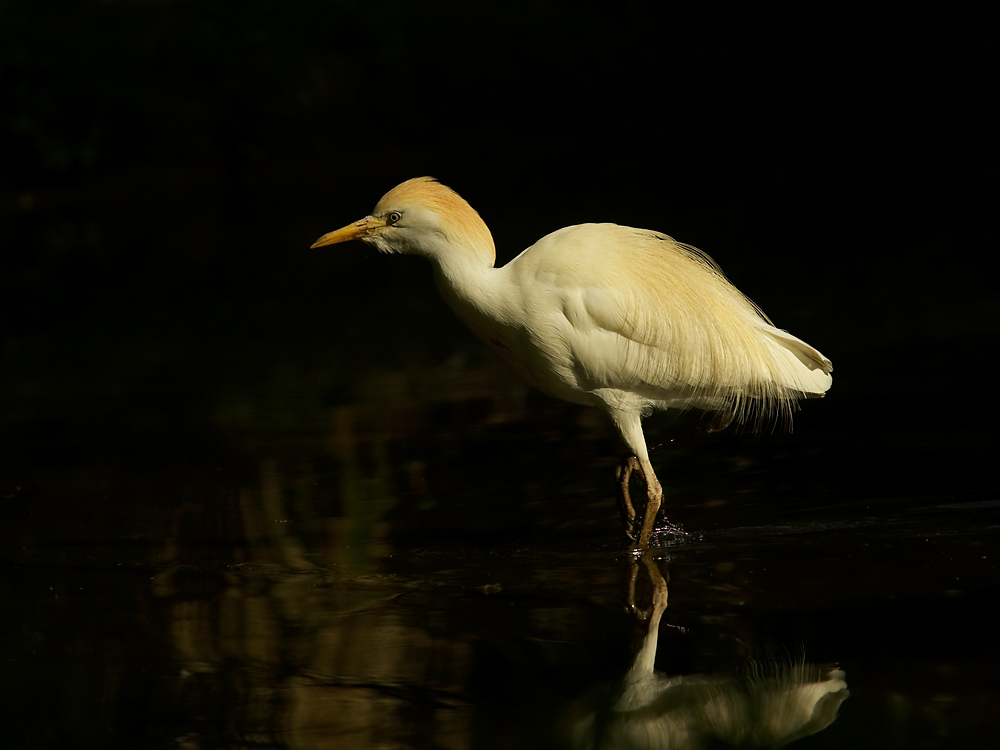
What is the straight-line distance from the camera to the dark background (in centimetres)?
975

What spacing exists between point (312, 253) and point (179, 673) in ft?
36.5

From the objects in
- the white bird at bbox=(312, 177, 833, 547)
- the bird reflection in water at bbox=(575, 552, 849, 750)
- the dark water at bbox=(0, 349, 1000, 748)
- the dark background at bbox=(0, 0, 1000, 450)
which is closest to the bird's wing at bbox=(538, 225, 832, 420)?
the white bird at bbox=(312, 177, 833, 547)

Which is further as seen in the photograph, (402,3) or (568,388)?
(402,3)

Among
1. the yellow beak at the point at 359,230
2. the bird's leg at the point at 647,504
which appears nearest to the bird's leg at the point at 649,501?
the bird's leg at the point at 647,504

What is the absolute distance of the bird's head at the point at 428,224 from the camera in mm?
5227

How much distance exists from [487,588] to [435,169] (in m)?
16.3

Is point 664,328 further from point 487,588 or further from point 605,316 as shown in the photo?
point 487,588

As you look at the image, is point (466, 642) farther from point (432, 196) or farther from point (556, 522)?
point (432, 196)

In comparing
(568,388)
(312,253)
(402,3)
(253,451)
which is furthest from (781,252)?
(402,3)

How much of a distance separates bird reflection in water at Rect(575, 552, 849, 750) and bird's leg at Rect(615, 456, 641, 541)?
48.2 inches

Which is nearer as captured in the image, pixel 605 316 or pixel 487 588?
pixel 487 588

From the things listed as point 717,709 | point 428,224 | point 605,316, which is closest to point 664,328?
point 605,316

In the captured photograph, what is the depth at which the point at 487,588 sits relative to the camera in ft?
16.2

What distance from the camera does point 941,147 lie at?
66.8 ft
